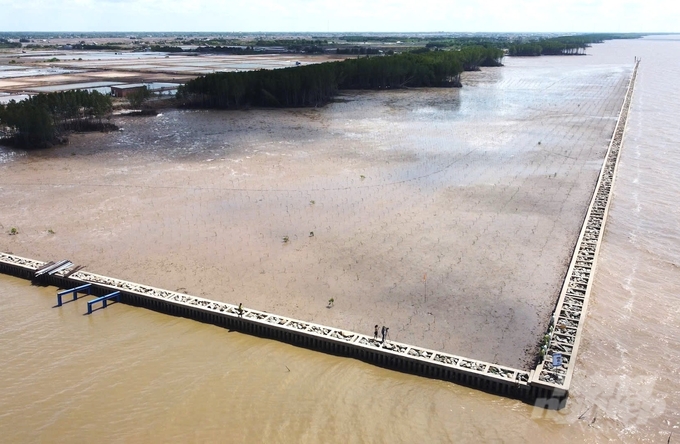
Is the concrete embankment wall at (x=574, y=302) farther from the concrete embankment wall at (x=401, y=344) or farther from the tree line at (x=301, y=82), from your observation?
the tree line at (x=301, y=82)

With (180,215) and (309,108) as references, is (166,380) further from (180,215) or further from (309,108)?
(309,108)

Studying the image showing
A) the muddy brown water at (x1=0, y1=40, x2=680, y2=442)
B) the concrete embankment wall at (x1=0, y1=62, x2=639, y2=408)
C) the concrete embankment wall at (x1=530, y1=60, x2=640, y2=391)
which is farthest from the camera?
the concrete embankment wall at (x1=530, y1=60, x2=640, y2=391)

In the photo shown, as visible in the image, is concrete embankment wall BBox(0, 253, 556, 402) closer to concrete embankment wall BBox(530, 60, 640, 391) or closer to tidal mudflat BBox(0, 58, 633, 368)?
concrete embankment wall BBox(530, 60, 640, 391)

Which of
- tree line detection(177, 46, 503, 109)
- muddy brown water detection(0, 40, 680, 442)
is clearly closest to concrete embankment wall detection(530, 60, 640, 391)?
muddy brown water detection(0, 40, 680, 442)

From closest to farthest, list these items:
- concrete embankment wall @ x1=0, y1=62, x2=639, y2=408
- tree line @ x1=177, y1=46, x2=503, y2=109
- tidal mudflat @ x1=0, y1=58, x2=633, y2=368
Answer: concrete embankment wall @ x1=0, y1=62, x2=639, y2=408
tidal mudflat @ x1=0, y1=58, x2=633, y2=368
tree line @ x1=177, y1=46, x2=503, y2=109

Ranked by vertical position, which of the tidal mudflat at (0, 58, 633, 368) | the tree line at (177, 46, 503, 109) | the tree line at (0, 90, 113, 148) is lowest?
the tidal mudflat at (0, 58, 633, 368)

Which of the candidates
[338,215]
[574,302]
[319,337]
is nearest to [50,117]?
[338,215]

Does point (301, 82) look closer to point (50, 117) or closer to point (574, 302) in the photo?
point (50, 117)

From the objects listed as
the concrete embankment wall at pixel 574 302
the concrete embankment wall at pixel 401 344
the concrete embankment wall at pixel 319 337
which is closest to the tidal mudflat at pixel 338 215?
the concrete embankment wall at pixel 574 302

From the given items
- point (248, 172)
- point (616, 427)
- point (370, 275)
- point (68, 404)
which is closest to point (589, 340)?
point (616, 427)
